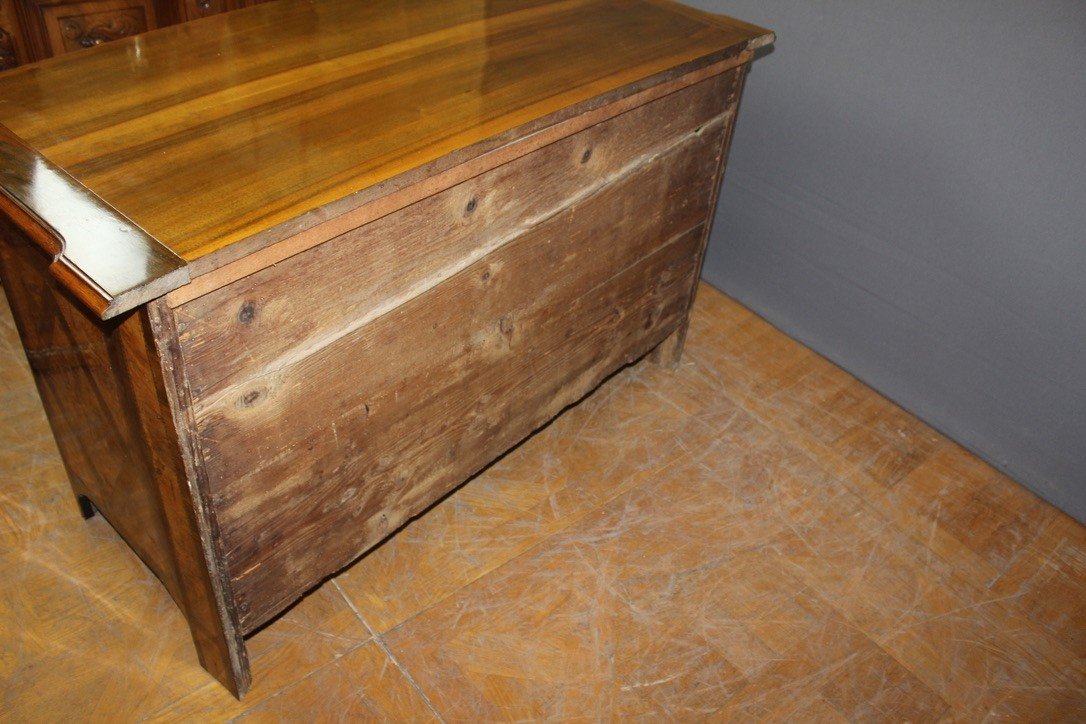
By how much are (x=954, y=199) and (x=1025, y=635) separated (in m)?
0.87

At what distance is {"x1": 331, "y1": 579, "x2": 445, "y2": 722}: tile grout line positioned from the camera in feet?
4.95

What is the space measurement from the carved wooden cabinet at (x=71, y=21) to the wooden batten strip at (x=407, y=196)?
115 cm

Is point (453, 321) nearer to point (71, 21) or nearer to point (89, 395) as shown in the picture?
point (89, 395)

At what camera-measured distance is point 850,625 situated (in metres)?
1.72

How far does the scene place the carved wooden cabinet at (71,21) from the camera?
6.53 ft

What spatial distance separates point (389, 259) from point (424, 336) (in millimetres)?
166

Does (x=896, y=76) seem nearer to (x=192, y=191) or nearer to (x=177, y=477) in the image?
(x=192, y=191)

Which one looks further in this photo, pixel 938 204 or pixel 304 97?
pixel 938 204

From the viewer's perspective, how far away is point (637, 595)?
1.72m

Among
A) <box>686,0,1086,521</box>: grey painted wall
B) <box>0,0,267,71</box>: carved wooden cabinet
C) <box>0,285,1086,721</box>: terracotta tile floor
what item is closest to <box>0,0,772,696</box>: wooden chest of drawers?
<box>0,285,1086,721</box>: terracotta tile floor

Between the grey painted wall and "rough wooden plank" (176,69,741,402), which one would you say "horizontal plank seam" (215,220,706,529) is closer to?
"rough wooden plank" (176,69,741,402)

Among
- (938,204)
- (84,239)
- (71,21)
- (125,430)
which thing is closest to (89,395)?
(125,430)

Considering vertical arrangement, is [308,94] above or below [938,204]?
above

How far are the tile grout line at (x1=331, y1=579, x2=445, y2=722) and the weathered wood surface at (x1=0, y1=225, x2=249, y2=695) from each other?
217mm
